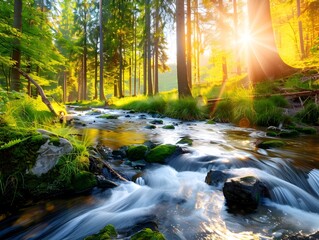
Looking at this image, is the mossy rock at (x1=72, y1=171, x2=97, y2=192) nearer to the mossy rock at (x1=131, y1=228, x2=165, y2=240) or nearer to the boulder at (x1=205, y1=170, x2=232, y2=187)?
the mossy rock at (x1=131, y1=228, x2=165, y2=240)

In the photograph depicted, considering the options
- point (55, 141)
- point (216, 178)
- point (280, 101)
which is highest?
point (280, 101)

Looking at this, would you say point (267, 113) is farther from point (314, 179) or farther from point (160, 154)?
point (160, 154)

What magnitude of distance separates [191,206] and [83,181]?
5.58 ft

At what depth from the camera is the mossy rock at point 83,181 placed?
392 centimetres

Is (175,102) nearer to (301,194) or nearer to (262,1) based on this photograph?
(262,1)

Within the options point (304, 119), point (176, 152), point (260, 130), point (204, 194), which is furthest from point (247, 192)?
point (304, 119)

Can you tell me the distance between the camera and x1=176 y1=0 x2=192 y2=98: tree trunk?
40.4 ft

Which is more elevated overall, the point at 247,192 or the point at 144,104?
the point at 144,104

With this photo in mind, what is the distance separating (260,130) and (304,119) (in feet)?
6.47

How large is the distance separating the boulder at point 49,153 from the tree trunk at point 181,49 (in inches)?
381

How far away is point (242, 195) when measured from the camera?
137 inches

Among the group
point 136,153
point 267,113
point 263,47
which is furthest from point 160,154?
point 263,47

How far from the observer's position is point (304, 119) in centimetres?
969

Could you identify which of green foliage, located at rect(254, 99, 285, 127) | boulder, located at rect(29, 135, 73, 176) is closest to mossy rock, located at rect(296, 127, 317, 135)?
green foliage, located at rect(254, 99, 285, 127)
